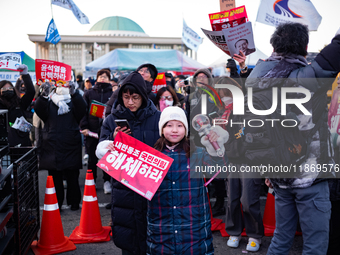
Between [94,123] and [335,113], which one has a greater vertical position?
[335,113]

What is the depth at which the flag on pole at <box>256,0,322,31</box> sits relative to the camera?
16.1 feet

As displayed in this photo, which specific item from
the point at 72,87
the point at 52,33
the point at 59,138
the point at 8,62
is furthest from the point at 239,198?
the point at 52,33

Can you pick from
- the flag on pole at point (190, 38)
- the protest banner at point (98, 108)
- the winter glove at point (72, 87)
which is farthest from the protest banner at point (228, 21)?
the flag on pole at point (190, 38)

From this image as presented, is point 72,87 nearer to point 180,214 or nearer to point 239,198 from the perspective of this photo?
point 239,198

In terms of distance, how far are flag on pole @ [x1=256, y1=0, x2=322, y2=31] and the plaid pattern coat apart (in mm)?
3512

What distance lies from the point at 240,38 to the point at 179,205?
181 cm

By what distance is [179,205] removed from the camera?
2396 millimetres

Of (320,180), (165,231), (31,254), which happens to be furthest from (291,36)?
(31,254)

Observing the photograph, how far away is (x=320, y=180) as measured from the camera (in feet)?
7.66

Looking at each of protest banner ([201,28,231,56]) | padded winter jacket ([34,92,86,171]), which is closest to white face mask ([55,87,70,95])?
padded winter jacket ([34,92,86,171])

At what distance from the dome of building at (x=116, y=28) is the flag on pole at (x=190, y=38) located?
80.4 m

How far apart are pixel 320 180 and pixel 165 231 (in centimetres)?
118

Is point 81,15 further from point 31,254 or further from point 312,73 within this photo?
point 312,73

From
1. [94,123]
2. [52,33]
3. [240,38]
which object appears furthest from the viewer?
[52,33]
